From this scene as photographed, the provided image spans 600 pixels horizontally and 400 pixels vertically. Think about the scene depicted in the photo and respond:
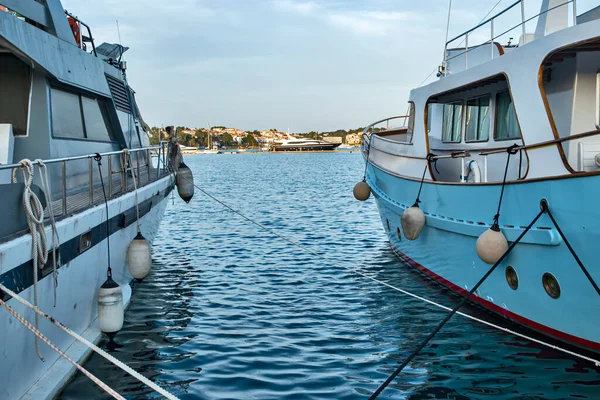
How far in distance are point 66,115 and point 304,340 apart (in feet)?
16.4

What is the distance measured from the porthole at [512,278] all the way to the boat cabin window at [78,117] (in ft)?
21.4

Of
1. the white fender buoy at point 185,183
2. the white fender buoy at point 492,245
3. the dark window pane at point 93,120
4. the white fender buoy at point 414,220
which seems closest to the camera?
the white fender buoy at point 492,245

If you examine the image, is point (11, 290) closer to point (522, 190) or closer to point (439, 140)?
point (522, 190)

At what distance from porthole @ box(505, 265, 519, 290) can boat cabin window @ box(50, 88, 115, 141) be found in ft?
21.4

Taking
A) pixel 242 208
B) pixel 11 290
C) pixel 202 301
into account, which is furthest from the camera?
pixel 242 208

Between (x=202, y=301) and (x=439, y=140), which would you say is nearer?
(x=202, y=301)

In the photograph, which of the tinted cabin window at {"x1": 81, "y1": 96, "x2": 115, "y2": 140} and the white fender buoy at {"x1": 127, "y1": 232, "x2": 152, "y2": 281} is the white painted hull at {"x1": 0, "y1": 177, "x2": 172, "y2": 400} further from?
the tinted cabin window at {"x1": 81, "y1": 96, "x2": 115, "y2": 140}

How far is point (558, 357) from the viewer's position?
6961 mm

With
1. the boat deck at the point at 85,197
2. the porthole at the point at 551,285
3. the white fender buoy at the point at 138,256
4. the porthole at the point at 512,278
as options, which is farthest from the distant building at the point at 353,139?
the porthole at the point at 551,285

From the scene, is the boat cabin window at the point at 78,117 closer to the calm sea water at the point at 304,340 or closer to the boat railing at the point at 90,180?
the boat railing at the point at 90,180

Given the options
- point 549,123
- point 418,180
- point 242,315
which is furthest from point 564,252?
point 242,315

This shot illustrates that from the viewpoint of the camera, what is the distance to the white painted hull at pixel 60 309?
489 cm

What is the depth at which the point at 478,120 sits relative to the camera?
10609 mm

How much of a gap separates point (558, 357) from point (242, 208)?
1879 centimetres
